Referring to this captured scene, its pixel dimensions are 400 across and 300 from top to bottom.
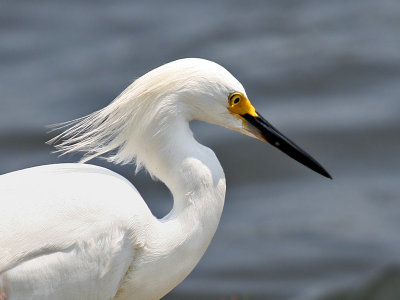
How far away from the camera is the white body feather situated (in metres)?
4.03

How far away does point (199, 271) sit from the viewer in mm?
6793

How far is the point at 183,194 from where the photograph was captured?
4324 millimetres

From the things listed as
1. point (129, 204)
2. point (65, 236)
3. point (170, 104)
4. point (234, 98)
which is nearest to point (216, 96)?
point (234, 98)

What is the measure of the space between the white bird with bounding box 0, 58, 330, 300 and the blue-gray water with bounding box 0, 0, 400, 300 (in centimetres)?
227

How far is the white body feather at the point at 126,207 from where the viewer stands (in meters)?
4.03

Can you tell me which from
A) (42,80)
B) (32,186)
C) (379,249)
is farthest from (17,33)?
(32,186)

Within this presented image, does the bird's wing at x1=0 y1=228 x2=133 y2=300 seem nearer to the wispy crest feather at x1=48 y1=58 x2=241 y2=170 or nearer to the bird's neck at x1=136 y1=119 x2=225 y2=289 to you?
the bird's neck at x1=136 y1=119 x2=225 y2=289

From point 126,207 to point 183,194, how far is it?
30 centimetres

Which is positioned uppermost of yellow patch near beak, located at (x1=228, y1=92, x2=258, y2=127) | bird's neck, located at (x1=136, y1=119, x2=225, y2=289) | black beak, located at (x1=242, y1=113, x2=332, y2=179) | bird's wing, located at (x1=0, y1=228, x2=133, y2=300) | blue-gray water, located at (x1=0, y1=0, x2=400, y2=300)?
blue-gray water, located at (x1=0, y1=0, x2=400, y2=300)

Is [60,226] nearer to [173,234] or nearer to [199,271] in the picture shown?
[173,234]

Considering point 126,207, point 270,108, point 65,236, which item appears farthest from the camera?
point 270,108

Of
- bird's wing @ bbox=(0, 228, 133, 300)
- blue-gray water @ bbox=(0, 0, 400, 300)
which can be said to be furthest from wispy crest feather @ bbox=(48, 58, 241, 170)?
blue-gray water @ bbox=(0, 0, 400, 300)

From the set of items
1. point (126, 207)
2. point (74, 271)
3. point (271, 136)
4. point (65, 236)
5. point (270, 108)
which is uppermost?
point (270, 108)

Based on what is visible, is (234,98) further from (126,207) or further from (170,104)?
(126,207)
